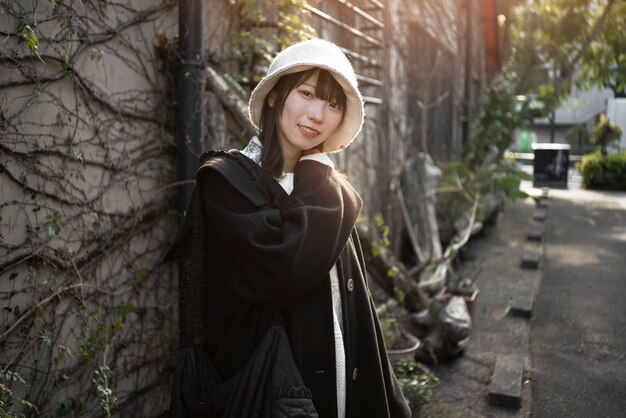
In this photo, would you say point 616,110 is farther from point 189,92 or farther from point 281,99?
point 281,99

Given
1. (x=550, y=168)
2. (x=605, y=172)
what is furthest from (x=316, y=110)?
(x=605, y=172)

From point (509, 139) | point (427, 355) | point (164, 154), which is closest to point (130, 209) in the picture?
point (164, 154)

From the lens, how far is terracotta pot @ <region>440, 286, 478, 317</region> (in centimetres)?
516

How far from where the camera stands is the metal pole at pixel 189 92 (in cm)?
300

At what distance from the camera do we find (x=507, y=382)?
13.3 feet

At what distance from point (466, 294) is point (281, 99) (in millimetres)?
3696

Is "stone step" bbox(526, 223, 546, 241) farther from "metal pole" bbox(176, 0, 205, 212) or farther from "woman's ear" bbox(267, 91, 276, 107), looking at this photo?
"woman's ear" bbox(267, 91, 276, 107)

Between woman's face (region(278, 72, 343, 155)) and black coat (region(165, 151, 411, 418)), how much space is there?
0.33 ft

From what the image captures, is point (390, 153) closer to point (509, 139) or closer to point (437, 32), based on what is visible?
point (437, 32)

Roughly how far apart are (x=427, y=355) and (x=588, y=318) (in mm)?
1902

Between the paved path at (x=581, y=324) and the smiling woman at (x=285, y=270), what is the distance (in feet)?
7.37

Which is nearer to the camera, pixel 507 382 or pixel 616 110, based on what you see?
pixel 507 382

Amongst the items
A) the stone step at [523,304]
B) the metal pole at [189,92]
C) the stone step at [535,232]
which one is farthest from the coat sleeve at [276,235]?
the stone step at [535,232]

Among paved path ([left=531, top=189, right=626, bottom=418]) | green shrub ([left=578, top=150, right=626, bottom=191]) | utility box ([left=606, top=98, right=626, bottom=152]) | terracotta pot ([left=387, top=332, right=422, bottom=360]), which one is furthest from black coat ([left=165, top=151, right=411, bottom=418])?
utility box ([left=606, top=98, right=626, bottom=152])
